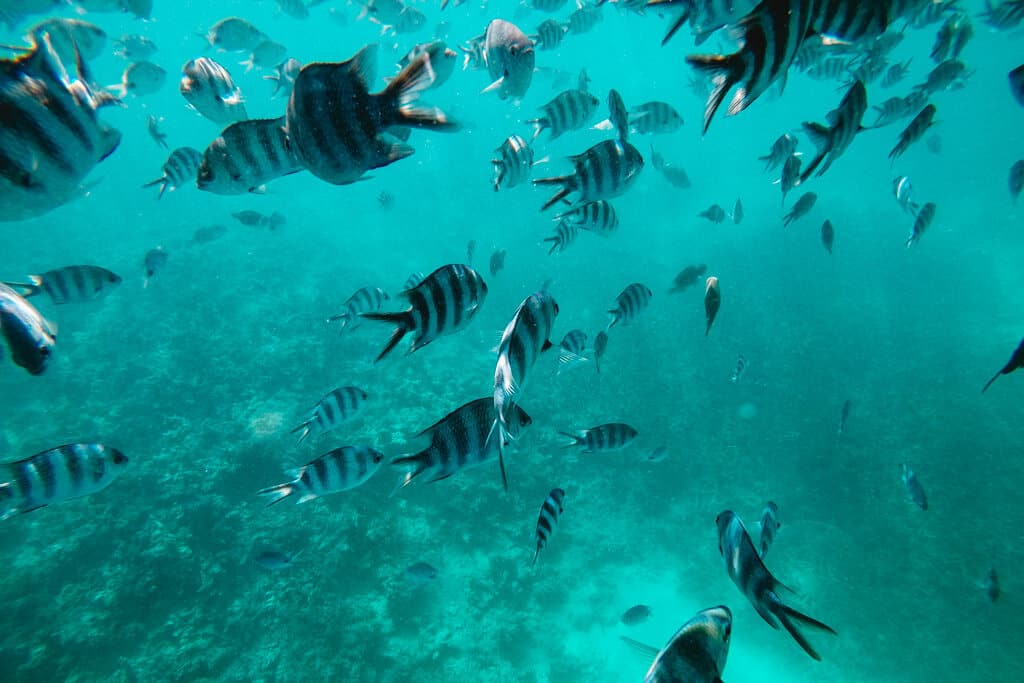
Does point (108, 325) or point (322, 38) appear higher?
point (322, 38)

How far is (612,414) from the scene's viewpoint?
13.2 metres

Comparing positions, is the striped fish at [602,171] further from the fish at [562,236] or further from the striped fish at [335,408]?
the striped fish at [335,408]

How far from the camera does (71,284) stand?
4.93 meters

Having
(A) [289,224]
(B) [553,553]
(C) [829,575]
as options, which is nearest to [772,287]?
(C) [829,575]

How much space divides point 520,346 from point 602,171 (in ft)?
7.26

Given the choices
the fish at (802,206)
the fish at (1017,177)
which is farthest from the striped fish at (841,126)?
the fish at (1017,177)

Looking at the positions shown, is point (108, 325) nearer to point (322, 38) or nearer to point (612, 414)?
point (612, 414)

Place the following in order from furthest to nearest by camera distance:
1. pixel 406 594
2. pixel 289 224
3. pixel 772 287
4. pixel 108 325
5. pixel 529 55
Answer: pixel 289 224, pixel 772 287, pixel 108 325, pixel 406 594, pixel 529 55

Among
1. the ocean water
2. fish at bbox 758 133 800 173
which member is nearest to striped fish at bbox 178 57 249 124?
the ocean water

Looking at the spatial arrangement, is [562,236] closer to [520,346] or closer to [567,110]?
[567,110]

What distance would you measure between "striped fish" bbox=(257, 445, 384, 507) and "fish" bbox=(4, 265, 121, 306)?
10.7 ft

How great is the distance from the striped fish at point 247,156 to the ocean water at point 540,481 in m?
1.01

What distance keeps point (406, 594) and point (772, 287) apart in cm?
1881

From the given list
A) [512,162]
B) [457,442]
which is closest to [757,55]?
[457,442]
